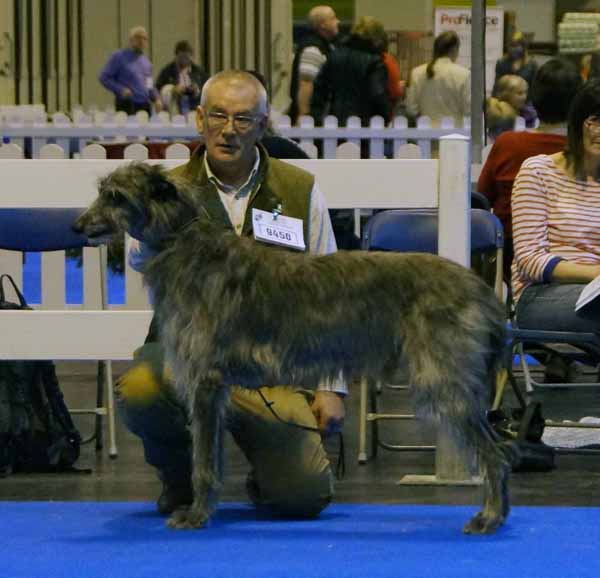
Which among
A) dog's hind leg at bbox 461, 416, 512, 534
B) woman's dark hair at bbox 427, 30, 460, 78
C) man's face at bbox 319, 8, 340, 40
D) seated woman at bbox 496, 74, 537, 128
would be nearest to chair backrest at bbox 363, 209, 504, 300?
dog's hind leg at bbox 461, 416, 512, 534

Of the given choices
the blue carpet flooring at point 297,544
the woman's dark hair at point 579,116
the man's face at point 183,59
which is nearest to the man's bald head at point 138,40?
the man's face at point 183,59

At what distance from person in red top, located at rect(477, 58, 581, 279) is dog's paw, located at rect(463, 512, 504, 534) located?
2.87m

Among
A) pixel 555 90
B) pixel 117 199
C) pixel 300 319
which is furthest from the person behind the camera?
pixel 555 90

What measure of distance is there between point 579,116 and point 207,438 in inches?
81.5

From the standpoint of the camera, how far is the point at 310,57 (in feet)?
44.0

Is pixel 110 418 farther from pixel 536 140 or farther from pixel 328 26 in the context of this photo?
pixel 328 26

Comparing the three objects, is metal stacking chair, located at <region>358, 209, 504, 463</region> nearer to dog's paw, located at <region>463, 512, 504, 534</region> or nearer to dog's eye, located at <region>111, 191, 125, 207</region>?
dog's paw, located at <region>463, 512, 504, 534</region>

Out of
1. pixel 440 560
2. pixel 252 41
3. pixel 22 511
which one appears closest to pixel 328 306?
pixel 440 560

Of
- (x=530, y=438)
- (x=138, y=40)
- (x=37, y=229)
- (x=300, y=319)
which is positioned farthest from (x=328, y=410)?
(x=138, y=40)

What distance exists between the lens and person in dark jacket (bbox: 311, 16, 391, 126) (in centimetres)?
1290

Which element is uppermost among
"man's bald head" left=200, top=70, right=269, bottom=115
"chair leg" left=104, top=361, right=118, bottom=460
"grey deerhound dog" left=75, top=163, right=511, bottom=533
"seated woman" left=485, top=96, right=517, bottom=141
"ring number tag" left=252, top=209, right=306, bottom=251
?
"man's bald head" left=200, top=70, right=269, bottom=115

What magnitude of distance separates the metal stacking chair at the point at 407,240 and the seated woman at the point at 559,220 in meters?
0.52

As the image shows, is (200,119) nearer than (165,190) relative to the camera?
No

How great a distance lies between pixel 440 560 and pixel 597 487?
1.39 metres
